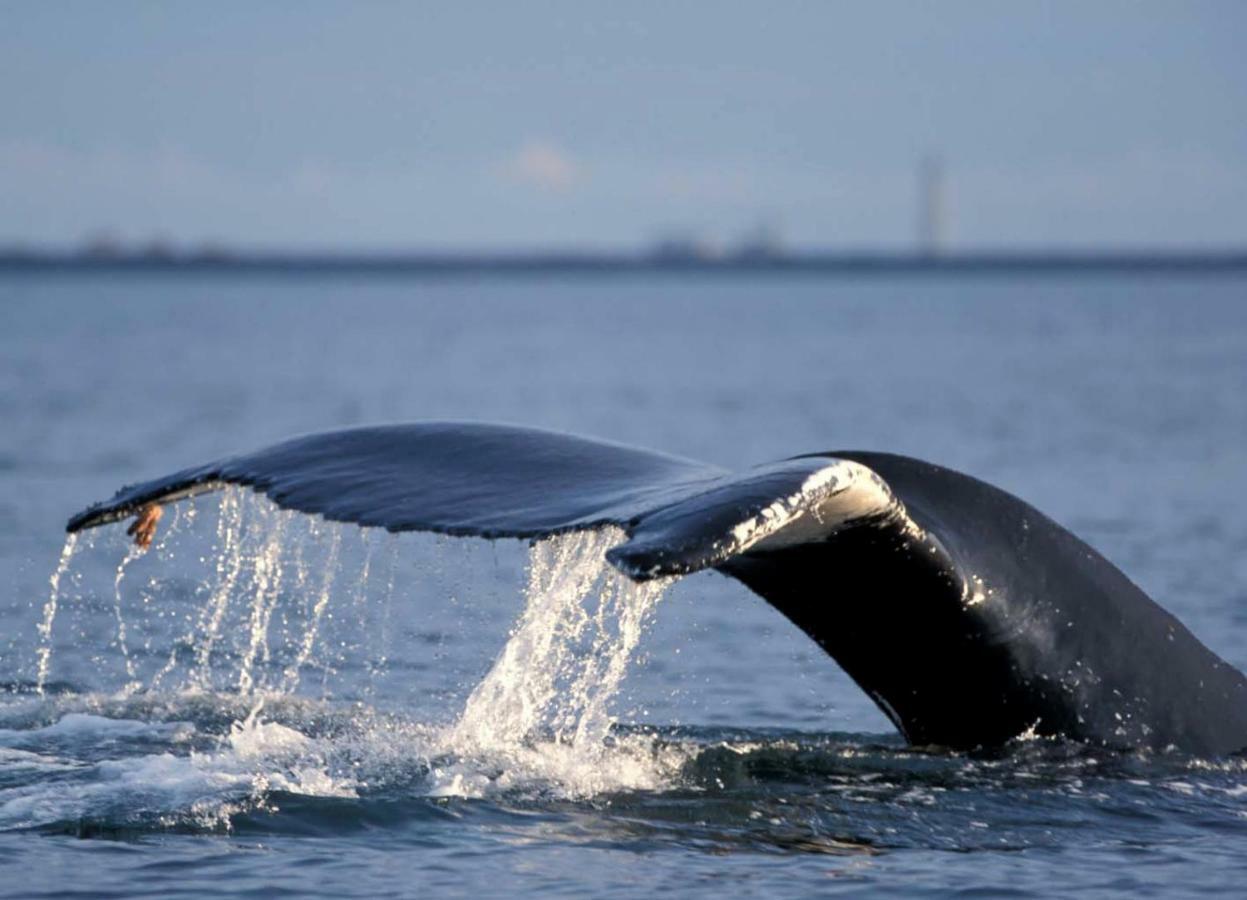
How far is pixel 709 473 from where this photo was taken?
566 centimetres

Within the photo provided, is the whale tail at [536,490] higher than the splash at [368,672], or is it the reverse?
the whale tail at [536,490]

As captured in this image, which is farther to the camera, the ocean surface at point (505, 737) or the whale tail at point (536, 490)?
the ocean surface at point (505, 737)

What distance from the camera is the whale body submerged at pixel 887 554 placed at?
542 centimetres

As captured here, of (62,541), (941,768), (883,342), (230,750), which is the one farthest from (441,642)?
(883,342)

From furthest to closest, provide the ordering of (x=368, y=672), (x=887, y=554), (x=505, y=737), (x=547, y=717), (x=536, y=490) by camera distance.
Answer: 1. (x=368, y=672)
2. (x=547, y=717)
3. (x=505, y=737)
4. (x=887, y=554)
5. (x=536, y=490)

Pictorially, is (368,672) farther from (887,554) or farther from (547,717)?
(887,554)

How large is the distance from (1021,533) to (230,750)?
286 centimetres

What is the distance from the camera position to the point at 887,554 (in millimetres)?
5758

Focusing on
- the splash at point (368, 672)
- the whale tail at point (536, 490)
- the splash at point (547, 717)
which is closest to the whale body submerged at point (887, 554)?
the whale tail at point (536, 490)

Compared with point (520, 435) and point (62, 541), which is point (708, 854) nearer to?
point (520, 435)

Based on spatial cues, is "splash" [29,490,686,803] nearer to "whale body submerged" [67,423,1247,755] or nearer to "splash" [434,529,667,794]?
"splash" [434,529,667,794]

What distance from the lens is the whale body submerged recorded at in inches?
213

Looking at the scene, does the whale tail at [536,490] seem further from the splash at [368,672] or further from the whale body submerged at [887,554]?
the splash at [368,672]

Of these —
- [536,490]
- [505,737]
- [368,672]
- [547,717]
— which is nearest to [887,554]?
[536,490]
